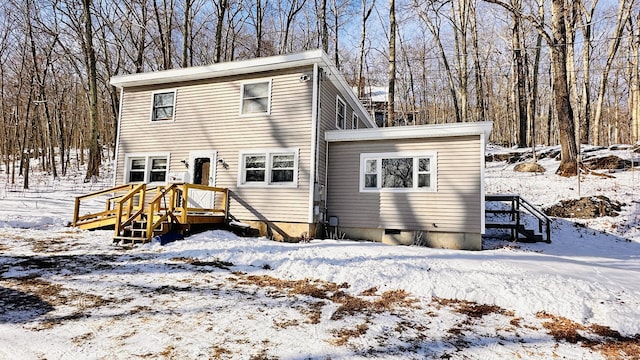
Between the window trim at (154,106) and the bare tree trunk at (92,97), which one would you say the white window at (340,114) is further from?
the bare tree trunk at (92,97)

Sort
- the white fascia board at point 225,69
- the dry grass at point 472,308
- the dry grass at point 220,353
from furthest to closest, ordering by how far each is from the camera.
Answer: the white fascia board at point 225,69 → the dry grass at point 472,308 → the dry grass at point 220,353

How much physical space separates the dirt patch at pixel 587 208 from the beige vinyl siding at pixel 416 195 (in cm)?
574

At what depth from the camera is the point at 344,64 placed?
2902cm

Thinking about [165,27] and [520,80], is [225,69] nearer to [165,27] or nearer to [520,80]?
[165,27]

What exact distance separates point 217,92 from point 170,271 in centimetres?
680

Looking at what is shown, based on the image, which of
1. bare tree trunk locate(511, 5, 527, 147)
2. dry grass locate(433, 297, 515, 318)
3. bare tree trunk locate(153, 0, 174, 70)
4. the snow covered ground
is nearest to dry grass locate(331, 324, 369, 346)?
the snow covered ground

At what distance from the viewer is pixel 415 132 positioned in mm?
9641

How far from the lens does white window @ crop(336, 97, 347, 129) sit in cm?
1197

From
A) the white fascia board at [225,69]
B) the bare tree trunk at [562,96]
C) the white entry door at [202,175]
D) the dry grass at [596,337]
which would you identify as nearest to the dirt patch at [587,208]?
the bare tree trunk at [562,96]

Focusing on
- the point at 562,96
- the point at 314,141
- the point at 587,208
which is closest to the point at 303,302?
the point at 314,141

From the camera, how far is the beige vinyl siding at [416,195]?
9.12m

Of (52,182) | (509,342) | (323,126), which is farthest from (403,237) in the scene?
(52,182)

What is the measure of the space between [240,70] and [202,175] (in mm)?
3627

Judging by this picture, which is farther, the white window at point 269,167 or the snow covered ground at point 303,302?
the white window at point 269,167
